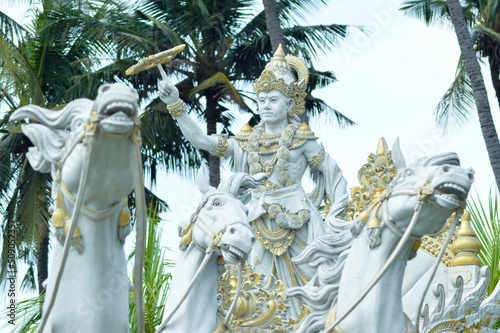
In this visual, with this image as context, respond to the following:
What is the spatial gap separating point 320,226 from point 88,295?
4.89m

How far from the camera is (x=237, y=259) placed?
614 cm

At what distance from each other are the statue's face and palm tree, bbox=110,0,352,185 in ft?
26.3

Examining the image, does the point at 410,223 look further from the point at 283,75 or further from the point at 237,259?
the point at 283,75

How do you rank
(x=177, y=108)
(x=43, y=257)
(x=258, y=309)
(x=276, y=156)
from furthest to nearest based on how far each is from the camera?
1. (x=43, y=257)
2. (x=276, y=156)
3. (x=177, y=108)
4. (x=258, y=309)

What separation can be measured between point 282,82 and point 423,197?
398 centimetres

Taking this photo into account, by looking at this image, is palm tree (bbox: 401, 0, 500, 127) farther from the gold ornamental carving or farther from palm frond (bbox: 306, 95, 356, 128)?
the gold ornamental carving

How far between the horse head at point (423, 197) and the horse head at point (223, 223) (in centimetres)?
79

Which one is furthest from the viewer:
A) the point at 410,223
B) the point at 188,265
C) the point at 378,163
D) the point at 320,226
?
the point at 320,226

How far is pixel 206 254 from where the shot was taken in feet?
20.6

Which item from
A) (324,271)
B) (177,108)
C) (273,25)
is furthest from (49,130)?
(273,25)

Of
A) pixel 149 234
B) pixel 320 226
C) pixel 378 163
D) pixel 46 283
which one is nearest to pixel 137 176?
pixel 46 283

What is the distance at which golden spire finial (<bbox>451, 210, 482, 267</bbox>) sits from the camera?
26.7 feet

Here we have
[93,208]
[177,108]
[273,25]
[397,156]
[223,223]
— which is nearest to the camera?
[93,208]

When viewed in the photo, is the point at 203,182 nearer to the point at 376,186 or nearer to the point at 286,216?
the point at 376,186
